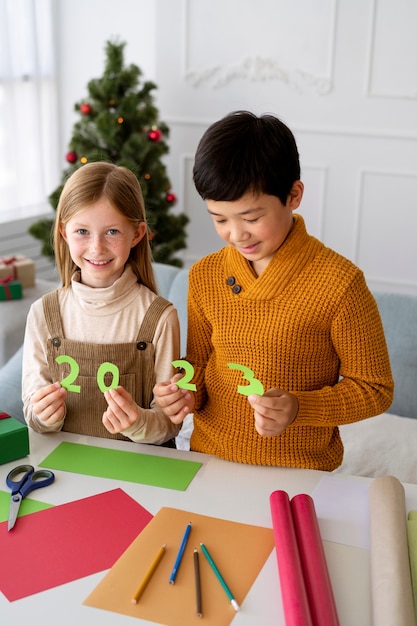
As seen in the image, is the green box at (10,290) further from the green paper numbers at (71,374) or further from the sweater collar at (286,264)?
the sweater collar at (286,264)

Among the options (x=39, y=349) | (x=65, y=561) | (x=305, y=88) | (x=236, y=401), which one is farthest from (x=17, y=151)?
(x=65, y=561)

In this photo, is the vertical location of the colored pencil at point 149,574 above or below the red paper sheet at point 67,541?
above

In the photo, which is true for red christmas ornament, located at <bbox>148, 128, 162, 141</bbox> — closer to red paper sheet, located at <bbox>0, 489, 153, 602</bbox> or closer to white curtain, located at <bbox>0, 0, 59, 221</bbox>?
white curtain, located at <bbox>0, 0, 59, 221</bbox>

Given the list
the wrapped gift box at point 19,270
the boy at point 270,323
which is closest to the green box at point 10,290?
the wrapped gift box at point 19,270

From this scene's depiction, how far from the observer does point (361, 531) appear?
46.6 inches

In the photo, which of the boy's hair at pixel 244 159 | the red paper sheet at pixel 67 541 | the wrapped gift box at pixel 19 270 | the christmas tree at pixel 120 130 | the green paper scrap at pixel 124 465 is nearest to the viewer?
the red paper sheet at pixel 67 541

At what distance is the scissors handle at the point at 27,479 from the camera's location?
4.16 feet

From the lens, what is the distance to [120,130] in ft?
12.1

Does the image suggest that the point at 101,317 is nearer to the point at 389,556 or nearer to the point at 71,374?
the point at 71,374

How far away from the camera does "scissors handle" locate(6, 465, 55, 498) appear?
1269 millimetres

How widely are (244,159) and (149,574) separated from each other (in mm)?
669

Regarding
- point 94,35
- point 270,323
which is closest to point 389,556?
point 270,323

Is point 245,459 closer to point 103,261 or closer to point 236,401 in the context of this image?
point 236,401

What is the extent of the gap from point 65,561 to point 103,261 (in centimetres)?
63
